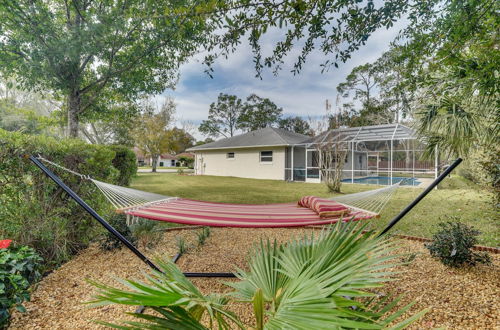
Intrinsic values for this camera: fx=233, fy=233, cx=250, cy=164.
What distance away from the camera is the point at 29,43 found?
17.0ft

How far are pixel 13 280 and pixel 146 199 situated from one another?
150 centimetres

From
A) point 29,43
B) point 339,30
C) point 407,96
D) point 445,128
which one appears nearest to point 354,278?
point 339,30

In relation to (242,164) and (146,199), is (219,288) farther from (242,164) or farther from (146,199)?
(242,164)

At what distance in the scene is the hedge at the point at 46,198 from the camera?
233cm

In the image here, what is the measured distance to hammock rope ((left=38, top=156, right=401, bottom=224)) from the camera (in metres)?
2.45

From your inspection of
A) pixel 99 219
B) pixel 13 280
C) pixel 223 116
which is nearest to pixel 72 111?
pixel 99 219

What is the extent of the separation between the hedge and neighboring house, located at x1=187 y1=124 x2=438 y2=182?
1002cm

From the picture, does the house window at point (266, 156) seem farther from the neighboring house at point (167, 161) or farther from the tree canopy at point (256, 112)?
the neighboring house at point (167, 161)

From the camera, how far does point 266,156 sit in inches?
604

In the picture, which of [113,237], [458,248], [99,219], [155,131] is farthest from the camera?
[155,131]

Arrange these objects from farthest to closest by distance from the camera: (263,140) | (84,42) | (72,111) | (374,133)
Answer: (263,140) < (374,133) < (72,111) < (84,42)

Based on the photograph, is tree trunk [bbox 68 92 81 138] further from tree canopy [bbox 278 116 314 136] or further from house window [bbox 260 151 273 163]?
tree canopy [bbox 278 116 314 136]

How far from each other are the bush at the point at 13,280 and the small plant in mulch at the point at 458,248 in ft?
12.1

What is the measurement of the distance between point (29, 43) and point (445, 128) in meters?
8.66
